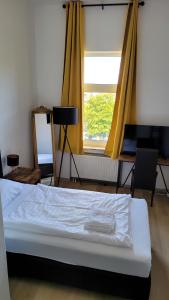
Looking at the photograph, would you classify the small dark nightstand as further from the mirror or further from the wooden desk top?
the wooden desk top

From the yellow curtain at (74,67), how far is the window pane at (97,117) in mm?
194

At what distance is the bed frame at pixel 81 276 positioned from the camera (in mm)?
1913

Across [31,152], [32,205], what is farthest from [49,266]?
[31,152]

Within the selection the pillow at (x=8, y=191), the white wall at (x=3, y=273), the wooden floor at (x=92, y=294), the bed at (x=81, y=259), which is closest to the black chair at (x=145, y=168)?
the wooden floor at (x=92, y=294)

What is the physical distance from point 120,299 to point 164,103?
9.22 ft

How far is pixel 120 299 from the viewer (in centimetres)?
199

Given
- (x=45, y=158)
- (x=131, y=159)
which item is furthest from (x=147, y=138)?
(x=45, y=158)

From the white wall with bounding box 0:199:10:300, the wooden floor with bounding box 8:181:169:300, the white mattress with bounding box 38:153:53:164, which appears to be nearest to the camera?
the white wall with bounding box 0:199:10:300

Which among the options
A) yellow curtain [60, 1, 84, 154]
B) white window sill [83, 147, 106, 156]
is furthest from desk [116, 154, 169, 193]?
yellow curtain [60, 1, 84, 154]

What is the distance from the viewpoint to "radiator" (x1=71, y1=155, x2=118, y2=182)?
409 centimetres

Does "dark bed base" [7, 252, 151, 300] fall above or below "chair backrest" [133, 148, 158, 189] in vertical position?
below

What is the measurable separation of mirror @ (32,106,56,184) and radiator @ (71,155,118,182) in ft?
1.43

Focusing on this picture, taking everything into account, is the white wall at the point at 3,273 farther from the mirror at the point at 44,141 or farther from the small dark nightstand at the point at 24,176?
the mirror at the point at 44,141

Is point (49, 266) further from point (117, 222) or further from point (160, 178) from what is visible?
point (160, 178)
